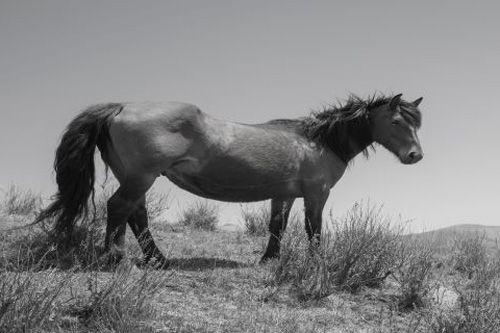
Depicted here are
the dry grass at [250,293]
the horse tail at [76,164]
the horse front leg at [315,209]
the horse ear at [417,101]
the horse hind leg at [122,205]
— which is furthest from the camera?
the horse ear at [417,101]

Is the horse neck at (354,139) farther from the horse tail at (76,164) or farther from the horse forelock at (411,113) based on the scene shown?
the horse tail at (76,164)

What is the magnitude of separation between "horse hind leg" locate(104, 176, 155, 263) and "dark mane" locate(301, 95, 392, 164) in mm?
2338

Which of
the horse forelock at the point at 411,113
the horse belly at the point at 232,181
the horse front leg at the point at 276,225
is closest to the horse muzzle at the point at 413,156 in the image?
the horse forelock at the point at 411,113

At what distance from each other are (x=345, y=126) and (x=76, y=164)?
3.30m

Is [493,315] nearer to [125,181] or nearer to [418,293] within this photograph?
[418,293]

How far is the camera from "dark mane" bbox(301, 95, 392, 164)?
18.5ft

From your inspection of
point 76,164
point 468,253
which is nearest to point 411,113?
point 468,253

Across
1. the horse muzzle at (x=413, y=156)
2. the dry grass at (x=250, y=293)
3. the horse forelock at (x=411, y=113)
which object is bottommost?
the dry grass at (x=250, y=293)

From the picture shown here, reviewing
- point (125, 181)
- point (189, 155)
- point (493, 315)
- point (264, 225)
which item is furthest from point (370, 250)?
point (264, 225)

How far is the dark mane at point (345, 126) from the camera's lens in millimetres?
5648

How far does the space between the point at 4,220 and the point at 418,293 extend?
19.1 ft

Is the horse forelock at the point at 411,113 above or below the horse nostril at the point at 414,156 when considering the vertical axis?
above

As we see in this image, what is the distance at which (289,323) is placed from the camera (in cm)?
306

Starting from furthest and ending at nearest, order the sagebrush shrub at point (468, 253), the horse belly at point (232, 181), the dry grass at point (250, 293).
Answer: the sagebrush shrub at point (468, 253), the horse belly at point (232, 181), the dry grass at point (250, 293)
